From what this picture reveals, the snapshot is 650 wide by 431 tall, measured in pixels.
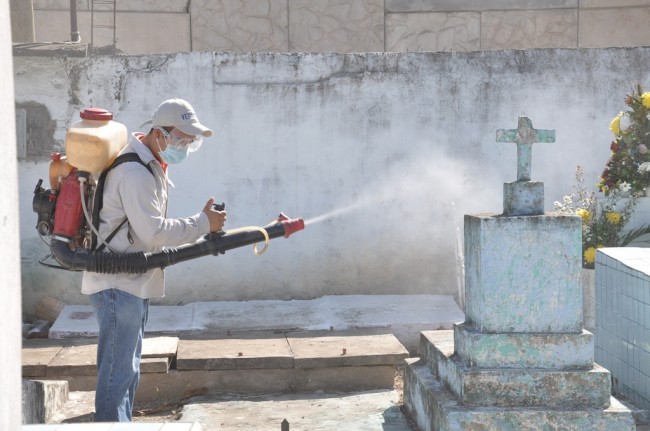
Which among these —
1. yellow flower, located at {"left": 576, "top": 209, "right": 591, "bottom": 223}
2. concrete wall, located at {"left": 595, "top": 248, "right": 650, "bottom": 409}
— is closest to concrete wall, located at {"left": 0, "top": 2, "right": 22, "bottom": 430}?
concrete wall, located at {"left": 595, "top": 248, "right": 650, "bottom": 409}

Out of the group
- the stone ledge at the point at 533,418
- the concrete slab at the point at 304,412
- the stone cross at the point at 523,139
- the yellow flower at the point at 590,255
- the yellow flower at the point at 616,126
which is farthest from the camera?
the yellow flower at the point at 616,126

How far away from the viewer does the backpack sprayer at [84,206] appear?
4621 millimetres

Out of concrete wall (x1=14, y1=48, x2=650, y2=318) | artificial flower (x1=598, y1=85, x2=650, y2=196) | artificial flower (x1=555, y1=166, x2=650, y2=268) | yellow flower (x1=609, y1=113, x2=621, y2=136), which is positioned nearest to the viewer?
artificial flower (x1=555, y1=166, x2=650, y2=268)

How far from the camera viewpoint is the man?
182 inches

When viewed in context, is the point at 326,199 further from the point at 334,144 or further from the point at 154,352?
the point at 154,352

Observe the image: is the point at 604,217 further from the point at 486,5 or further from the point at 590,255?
the point at 486,5

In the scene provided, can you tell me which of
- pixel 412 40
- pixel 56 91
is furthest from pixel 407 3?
pixel 56 91

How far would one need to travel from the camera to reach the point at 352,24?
12055 mm

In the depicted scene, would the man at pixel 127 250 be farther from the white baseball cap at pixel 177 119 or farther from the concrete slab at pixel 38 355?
the concrete slab at pixel 38 355

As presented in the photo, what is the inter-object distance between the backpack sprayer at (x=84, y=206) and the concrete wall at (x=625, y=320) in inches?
99.3

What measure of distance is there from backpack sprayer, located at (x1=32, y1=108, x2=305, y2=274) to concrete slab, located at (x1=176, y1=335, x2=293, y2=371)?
164 centimetres

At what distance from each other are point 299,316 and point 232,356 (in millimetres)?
1502

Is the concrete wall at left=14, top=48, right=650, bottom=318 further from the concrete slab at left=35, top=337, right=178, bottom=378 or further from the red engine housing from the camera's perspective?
the red engine housing

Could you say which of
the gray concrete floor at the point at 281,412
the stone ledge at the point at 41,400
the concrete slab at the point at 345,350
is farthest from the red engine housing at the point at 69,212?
the concrete slab at the point at 345,350
